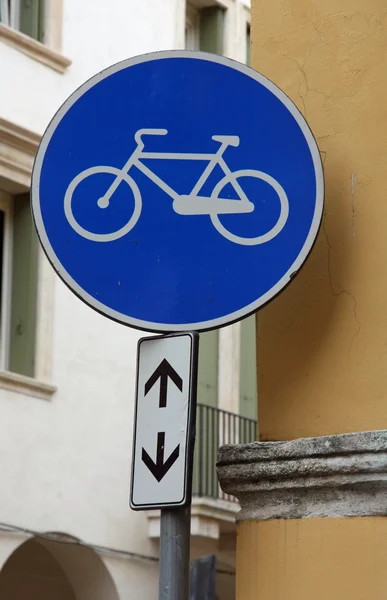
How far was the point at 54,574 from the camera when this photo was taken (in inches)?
587

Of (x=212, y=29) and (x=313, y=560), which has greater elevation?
(x=212, y=29)

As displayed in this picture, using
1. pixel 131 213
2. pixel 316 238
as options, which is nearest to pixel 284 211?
pixel 316 238

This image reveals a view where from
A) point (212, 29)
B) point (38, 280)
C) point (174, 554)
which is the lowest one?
point (174, 554)

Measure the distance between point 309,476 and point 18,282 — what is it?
34.6 feet

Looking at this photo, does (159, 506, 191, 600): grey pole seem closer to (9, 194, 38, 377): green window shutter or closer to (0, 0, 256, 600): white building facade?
(0, 0, 256, 600): white building facade

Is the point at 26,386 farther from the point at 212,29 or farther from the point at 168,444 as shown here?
the point at 168,444

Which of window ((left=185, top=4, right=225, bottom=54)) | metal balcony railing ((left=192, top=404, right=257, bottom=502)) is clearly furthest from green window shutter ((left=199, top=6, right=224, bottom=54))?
metal balcony railing ((left=192, top=404, right=257, bottom=502))

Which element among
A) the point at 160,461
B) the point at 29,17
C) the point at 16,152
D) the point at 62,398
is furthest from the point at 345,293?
the point at 29,17

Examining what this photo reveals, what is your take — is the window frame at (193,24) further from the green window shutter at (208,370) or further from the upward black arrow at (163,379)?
the upward black arrow at (163,379)

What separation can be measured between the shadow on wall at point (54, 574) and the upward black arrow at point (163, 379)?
35.9 ft

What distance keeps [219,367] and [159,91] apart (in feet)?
42.5

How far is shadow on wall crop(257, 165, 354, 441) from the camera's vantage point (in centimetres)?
338

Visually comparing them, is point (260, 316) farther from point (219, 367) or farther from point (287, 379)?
point (219, 367)

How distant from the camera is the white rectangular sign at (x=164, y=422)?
285 cm
